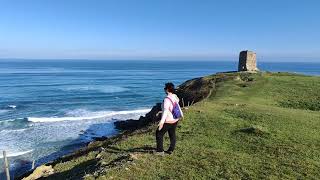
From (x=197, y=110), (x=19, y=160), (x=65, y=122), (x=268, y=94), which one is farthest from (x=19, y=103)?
(x=197, y=110)

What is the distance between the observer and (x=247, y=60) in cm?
5694

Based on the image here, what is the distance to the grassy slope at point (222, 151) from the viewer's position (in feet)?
43.8

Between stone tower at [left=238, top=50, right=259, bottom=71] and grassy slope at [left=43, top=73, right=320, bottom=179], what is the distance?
104 ft

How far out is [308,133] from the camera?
18906mm

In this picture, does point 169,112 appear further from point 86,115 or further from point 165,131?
point 86,115

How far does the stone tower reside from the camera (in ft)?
186

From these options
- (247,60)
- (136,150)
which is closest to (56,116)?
(247,60)

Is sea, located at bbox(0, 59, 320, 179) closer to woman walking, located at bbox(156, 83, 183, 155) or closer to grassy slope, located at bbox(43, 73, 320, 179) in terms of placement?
grassy slope, located at bbox(43, 73, 320, 179)

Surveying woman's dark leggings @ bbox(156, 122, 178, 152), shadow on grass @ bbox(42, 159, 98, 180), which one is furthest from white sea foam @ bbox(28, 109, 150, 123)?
woman's dark leggings @ bbox(156, 122, 178, 152)

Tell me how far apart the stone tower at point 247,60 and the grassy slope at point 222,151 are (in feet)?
104

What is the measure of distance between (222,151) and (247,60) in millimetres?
42706

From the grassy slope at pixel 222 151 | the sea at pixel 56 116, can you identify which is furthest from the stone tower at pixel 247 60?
the grassy slope at pixel 222 151

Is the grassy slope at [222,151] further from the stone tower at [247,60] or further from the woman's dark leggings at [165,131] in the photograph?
the stone tower at [247,60]

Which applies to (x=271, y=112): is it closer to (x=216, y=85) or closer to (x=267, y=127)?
(x=267, y=127)
